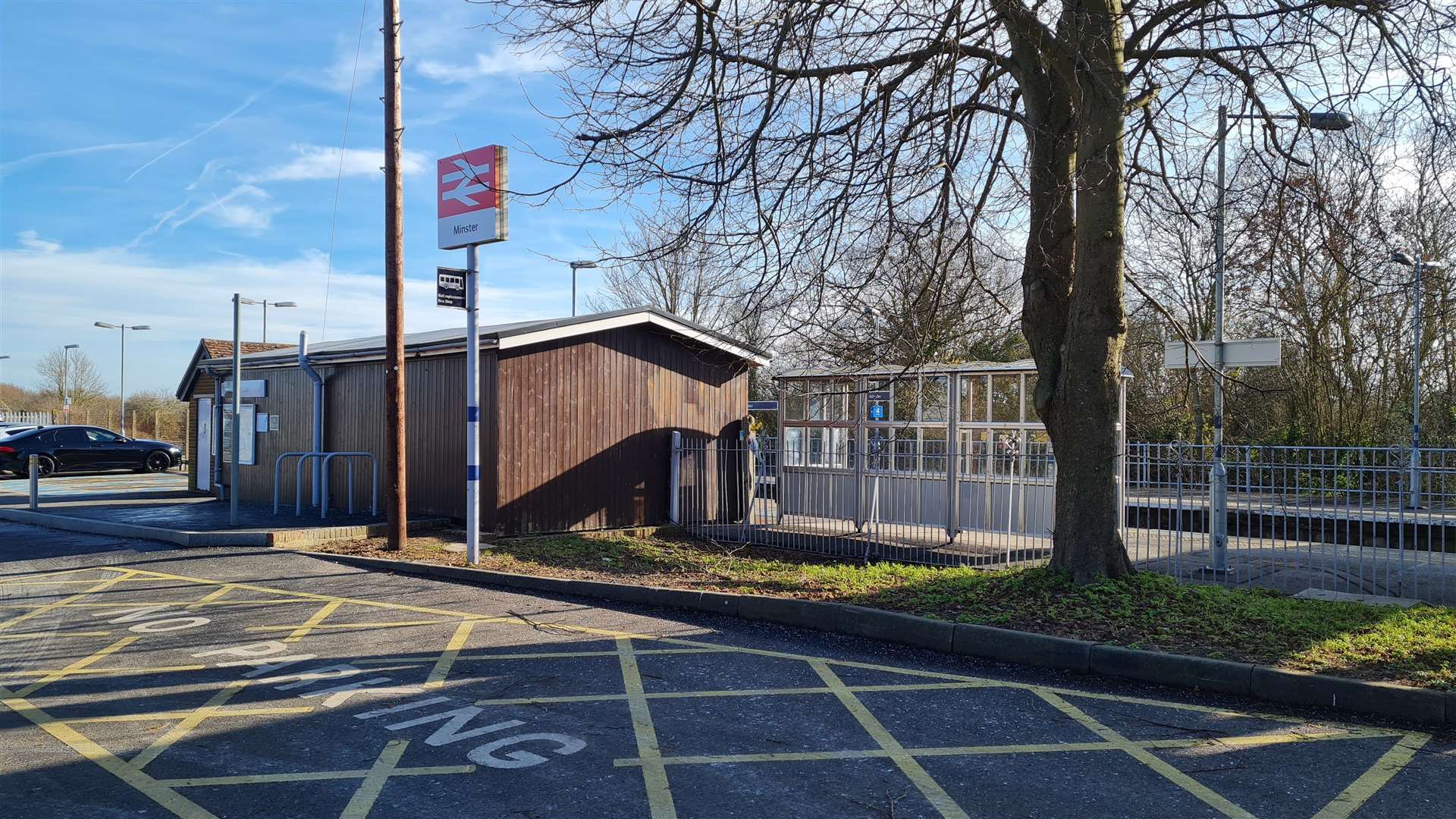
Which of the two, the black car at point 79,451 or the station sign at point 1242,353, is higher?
the station sign at point 1242,353

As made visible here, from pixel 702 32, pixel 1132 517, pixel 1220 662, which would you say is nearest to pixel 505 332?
pixel 702 32

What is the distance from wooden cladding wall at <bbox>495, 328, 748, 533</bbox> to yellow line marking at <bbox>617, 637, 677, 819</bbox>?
7.19 meters

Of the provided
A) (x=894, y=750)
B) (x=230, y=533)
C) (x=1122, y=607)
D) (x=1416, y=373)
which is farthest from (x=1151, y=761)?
(x=1416, y=373)

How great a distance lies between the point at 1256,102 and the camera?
27.5 feet

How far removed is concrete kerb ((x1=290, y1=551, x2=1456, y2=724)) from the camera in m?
5.80

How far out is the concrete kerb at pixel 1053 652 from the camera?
5801 mm

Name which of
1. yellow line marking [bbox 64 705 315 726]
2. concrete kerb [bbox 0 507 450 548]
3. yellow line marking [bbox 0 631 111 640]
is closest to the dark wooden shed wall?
concrete kerb [bbox 0 507 450 548]

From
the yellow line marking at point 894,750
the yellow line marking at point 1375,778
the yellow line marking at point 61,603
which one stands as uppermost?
the yellow line marking at point 61,603

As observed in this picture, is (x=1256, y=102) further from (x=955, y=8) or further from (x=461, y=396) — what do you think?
(x=461, y=396)

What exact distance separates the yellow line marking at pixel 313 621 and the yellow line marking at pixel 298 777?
3041 millimetres

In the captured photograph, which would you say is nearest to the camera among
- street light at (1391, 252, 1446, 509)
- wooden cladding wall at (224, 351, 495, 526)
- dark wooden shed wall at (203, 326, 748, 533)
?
street light at (1391, 252, 1446, 509)

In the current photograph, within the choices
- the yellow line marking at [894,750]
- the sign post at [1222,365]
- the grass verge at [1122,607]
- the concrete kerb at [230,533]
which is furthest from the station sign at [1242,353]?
the concrete kerb at [230,533]

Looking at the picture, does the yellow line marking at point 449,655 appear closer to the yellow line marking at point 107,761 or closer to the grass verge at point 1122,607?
the yellow line marking at point 107,761

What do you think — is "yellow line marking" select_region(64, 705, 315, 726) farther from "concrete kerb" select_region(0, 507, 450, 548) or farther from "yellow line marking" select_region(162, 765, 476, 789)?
"concrete kerb" select_region(0, 507, 450, 548)
